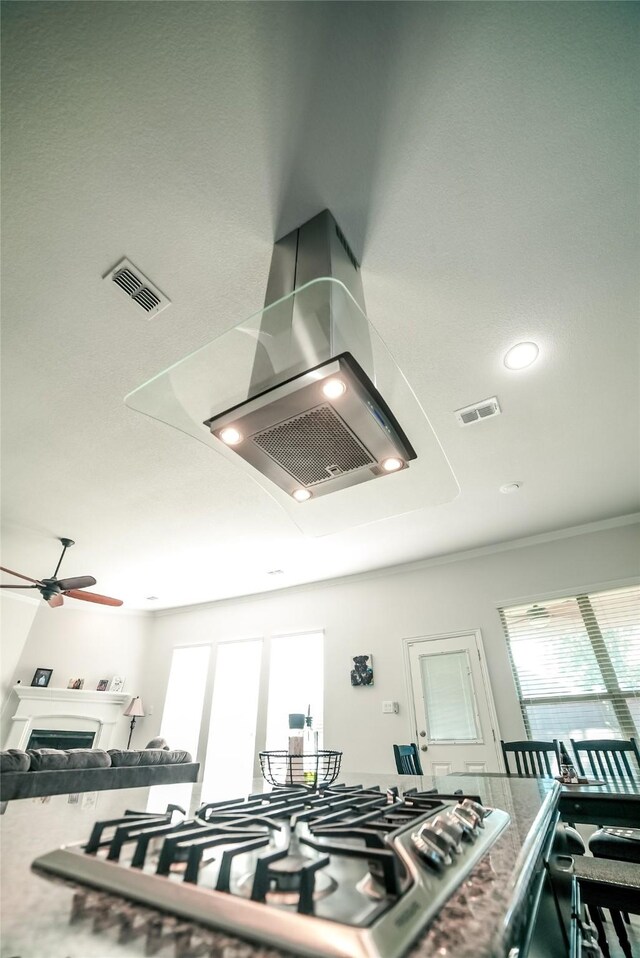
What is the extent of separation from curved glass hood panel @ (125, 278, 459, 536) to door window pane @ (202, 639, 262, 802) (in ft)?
16.1

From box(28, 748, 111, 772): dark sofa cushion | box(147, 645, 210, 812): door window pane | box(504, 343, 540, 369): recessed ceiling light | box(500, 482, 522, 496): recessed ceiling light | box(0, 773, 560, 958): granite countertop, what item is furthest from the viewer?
box(147, 645, 210, 812): door window pane

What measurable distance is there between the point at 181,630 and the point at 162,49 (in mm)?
6657

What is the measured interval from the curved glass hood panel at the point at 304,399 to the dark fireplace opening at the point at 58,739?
6464 millimetres

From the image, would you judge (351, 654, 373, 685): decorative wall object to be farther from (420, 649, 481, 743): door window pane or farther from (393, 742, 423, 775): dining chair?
(393, 742, 423, 775): dining chair

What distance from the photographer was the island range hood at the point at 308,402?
3.71ft

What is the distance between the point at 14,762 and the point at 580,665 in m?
4.49

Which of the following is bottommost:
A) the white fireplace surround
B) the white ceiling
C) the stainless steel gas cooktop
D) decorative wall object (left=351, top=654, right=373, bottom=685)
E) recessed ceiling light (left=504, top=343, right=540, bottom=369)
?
the stainless steel gas cooktop

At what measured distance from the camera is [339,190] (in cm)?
159

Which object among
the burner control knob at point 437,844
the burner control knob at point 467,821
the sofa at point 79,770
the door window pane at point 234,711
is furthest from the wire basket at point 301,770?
the door window pane at point 234,711

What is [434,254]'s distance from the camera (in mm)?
1822

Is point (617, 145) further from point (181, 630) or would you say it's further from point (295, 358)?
point (181, 630)

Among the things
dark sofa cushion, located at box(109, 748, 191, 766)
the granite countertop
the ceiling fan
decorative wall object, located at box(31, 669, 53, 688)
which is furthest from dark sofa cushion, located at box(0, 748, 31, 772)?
the granite countertop

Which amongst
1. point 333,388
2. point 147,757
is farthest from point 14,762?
point 333,388

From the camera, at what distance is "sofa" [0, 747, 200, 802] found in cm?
298
